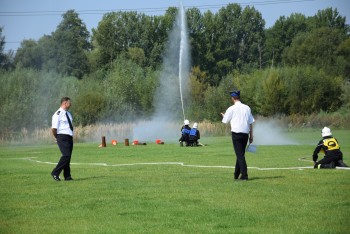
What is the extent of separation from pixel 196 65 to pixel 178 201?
8703 centimetres

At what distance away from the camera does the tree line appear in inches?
2345

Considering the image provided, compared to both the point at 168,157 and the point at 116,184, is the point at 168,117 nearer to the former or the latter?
the point at 168,157

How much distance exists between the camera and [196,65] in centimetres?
9888

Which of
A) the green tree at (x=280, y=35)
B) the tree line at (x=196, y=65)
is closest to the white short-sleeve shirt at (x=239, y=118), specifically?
the tree line at (x=196, y=65)

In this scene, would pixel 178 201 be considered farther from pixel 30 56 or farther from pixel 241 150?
pixel 30 56

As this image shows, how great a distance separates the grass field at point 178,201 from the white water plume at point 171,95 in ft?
95.7

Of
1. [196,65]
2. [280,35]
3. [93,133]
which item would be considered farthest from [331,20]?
[93,133]

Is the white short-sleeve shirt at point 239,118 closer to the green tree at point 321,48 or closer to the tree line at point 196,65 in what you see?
the tree line at point 196,65

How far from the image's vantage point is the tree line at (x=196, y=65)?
59.6m

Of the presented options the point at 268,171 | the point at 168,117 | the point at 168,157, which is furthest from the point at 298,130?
the point at 268,171

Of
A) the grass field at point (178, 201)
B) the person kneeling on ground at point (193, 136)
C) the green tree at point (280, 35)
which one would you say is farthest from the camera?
the green tree at point (280, 35)

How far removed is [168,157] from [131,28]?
78247 millimetres

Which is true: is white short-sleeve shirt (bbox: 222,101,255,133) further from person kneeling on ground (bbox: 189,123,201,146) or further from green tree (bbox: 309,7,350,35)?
green tree (bbox: 309,7,350,35)

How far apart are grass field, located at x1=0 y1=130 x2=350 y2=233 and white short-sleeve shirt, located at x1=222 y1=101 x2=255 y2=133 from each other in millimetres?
1217
